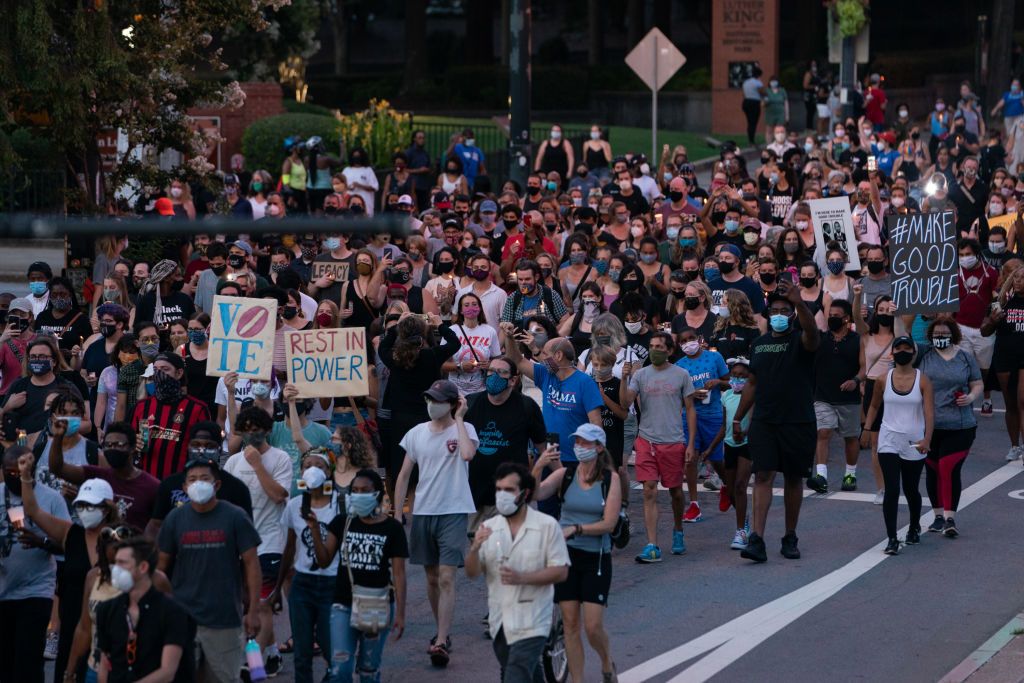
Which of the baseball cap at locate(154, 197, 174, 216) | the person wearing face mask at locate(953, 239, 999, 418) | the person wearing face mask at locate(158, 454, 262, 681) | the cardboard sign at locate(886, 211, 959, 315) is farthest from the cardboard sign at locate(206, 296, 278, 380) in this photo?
the person wearing face mask at locate(953, 239, 999, 418)

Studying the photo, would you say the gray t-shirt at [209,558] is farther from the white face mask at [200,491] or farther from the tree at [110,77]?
the tree at [110,77]

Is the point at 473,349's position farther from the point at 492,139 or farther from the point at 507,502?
the point at 492,139

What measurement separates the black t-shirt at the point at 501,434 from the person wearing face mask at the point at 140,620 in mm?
3511

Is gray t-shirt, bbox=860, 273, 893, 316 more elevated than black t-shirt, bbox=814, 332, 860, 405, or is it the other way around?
gray t-shirt, bbox=860, 273, 893, 316

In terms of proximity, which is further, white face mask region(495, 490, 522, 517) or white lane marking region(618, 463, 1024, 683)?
white lane marking region(618, 463, 1024, 683)

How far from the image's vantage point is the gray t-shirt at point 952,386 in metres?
12.9

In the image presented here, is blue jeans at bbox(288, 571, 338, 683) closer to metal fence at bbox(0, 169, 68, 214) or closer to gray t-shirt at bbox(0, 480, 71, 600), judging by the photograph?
gray t-shirt at bbox(0, 480, 71, 600)

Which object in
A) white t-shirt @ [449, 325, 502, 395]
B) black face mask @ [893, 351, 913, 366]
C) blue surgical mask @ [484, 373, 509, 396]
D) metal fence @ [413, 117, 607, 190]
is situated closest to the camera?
blue surgical mask @ [484, 373, 509, 396]

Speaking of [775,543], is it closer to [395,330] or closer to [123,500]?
[395,330]

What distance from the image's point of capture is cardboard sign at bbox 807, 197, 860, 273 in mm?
18109

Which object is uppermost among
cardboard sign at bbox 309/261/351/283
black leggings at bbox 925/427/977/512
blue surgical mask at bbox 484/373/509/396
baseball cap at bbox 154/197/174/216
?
baseball cap at bbox 154/197/174/216

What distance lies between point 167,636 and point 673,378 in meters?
5.69

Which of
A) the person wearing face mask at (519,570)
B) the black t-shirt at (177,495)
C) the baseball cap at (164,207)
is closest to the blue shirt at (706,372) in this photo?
the person wearing face mask at (519,570)

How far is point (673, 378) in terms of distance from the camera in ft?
41.0
